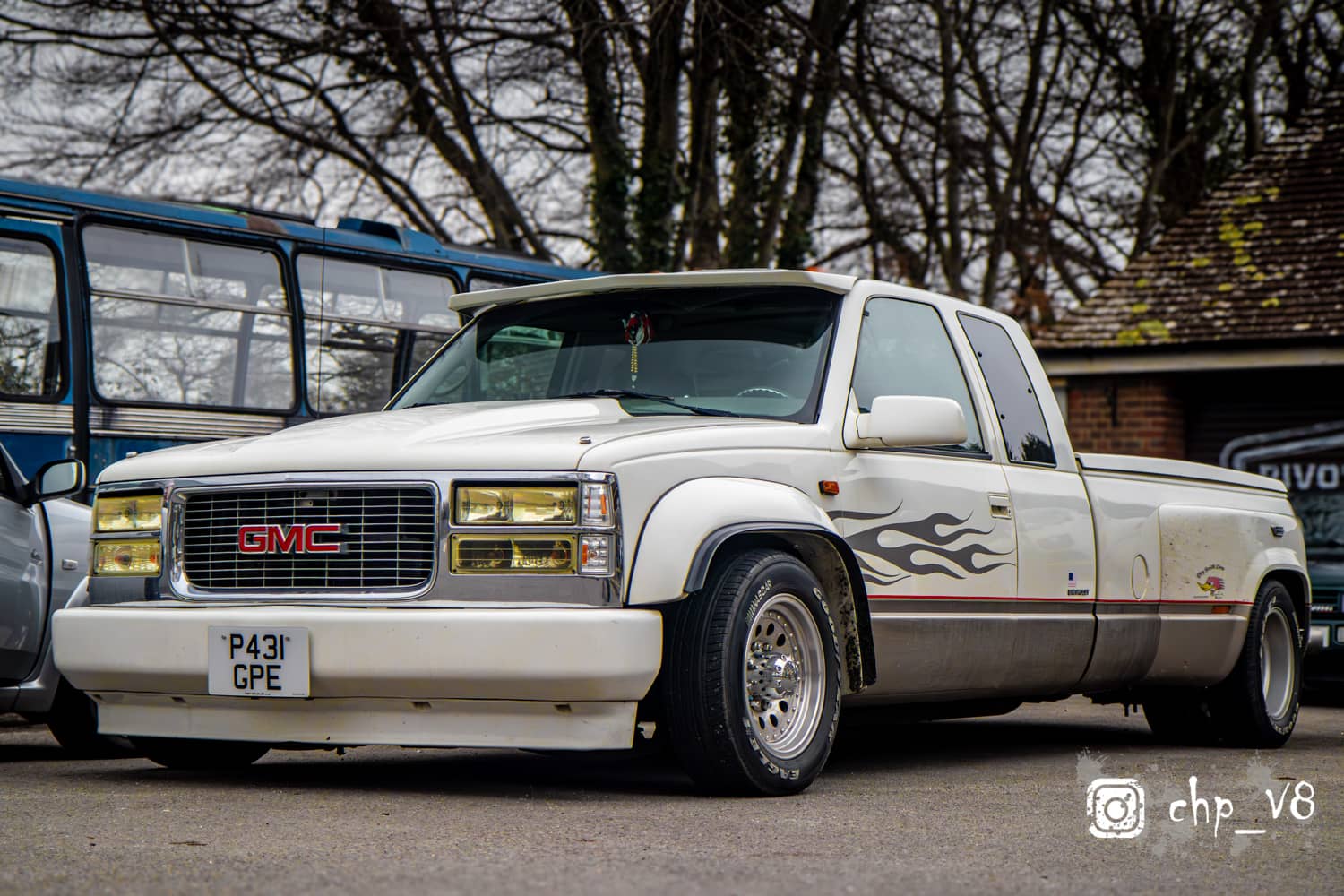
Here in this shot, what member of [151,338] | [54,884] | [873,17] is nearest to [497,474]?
[54,884]

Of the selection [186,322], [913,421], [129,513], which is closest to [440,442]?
[129,513]

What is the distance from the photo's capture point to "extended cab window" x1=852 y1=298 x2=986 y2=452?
6906mm

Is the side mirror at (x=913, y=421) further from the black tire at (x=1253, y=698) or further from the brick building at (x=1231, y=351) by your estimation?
the brick building at (x=1231, y=351)

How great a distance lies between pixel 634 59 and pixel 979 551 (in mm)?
14038

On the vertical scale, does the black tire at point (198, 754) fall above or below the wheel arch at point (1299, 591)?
below

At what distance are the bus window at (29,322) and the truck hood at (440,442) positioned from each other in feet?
18.5

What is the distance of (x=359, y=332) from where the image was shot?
13625mm

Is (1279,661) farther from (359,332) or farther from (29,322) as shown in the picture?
(29,322)

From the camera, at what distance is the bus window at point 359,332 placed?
13.4 metres

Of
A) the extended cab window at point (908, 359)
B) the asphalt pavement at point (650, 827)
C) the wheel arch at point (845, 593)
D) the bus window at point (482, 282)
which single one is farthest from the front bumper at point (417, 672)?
the bus window at point (482, 282)

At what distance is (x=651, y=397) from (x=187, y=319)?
6.79 metres

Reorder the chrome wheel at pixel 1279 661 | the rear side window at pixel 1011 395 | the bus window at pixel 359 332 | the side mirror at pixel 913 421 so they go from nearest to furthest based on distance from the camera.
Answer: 1. the side mirror at pixel 913 421
2. the rear side window at pixel 1011 395
3. the chrome wheel at pixel 1279 661
4. the bus window at pixel 359 332

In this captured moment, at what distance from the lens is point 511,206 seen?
22000 mm

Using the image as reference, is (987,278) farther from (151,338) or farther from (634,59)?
(151,338)
